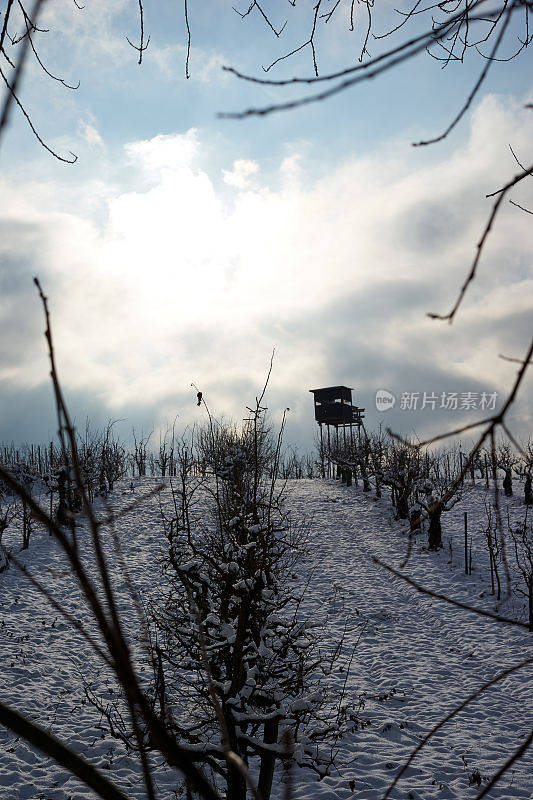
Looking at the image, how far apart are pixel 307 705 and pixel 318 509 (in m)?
17.6

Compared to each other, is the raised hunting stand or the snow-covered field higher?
the raised hunting stand

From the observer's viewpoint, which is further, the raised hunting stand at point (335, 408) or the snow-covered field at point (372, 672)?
the raised hunting stand at point (335, 408)

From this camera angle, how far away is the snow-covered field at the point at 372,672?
6367 millimetres

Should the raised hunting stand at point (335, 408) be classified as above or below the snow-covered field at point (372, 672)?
above

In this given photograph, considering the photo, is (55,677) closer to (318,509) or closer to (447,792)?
(447,792)

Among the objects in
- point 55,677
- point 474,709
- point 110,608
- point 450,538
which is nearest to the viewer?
point 110,608

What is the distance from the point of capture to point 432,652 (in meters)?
10.2

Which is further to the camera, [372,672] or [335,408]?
[335,408]

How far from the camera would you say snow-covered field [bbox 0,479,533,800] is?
6.37m

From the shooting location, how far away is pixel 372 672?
30.8 ft

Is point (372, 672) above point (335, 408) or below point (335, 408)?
below

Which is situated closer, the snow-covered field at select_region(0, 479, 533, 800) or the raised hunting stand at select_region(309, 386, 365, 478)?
the snow-covered field at select_region(0, 479, 533, 800)

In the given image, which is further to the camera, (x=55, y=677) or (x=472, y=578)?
(x=472, y=578)

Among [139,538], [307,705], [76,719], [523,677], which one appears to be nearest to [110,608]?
[307,705]
